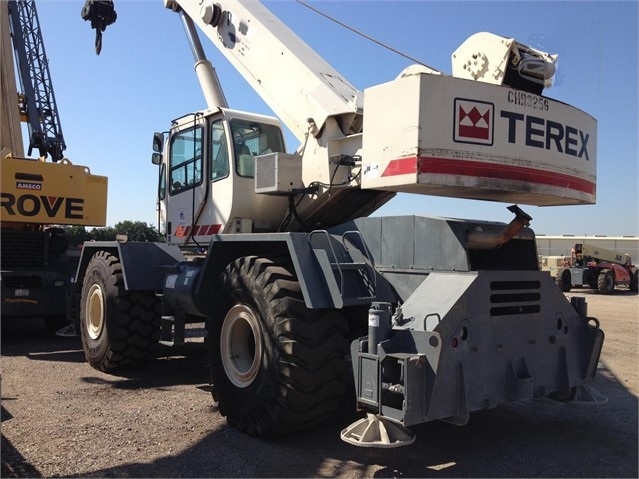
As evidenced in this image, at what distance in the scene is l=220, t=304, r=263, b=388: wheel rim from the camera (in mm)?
5246

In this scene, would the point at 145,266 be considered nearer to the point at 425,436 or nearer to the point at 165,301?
the point at 165,301

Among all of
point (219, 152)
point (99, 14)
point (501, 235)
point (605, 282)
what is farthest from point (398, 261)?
point (605, 282)

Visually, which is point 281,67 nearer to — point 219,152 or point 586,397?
point 219,152

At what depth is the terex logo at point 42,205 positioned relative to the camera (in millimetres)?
10078

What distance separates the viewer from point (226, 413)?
209 inches

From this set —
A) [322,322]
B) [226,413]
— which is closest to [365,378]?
[322,322]

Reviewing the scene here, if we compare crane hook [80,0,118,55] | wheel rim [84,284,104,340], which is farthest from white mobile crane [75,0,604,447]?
crane hook [80,0,118,55]

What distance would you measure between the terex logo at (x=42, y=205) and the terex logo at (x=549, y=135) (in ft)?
28.2

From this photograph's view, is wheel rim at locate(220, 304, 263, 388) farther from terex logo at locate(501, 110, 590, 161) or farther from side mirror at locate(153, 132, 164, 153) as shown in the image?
side mirror at locate(153, 132, 164, 153)

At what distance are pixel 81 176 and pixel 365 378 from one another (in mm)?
8413

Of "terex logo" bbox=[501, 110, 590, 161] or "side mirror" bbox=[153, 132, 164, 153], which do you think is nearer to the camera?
"terex logo" bbox=[501, 110, 590, 161]

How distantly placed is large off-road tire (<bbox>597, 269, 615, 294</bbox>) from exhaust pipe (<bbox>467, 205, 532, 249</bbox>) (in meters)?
21.3

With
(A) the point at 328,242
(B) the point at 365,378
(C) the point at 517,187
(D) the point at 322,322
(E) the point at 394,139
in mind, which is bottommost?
(B) the point at 365,378

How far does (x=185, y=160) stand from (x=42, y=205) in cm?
439
